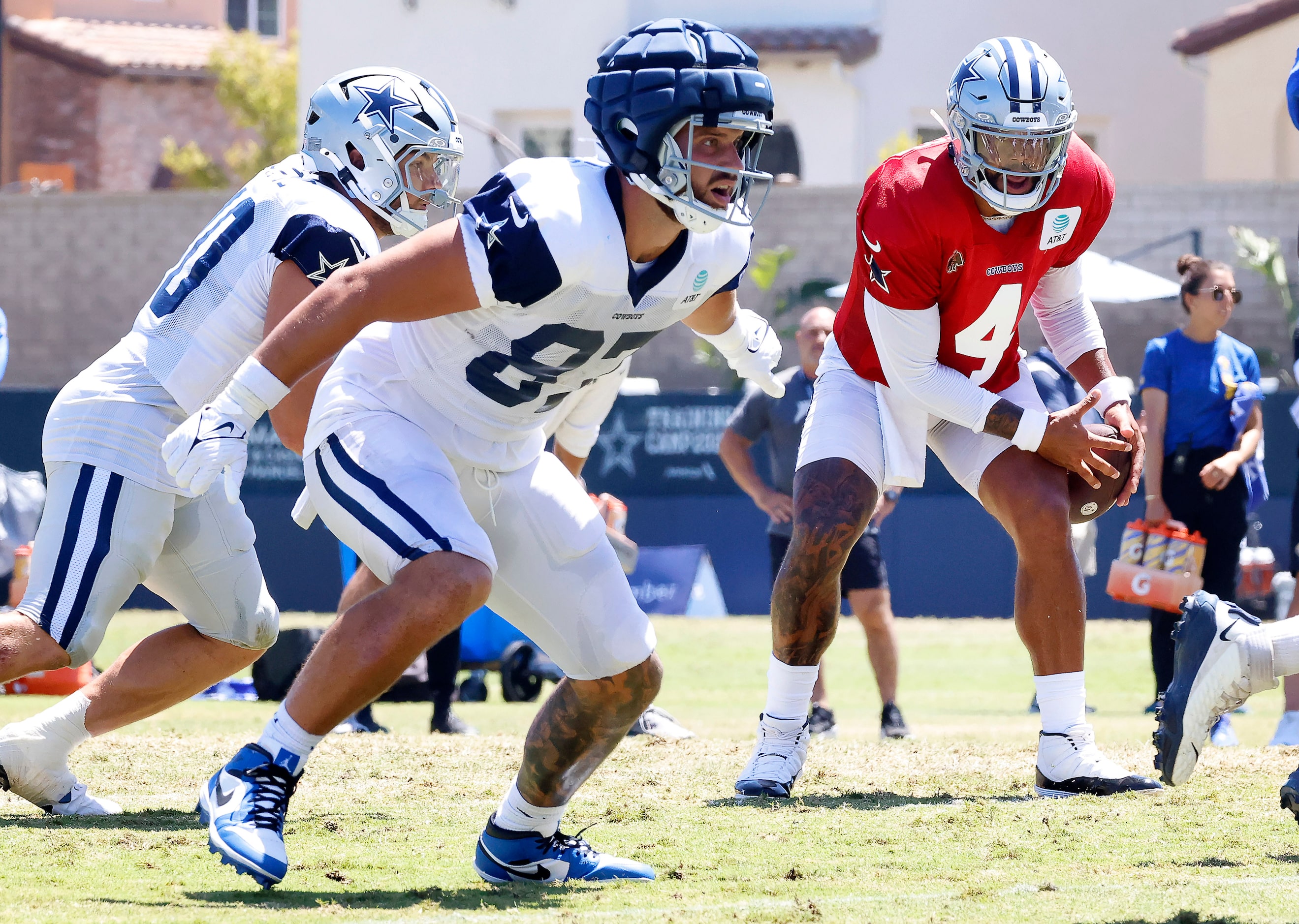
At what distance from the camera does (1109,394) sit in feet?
18.4

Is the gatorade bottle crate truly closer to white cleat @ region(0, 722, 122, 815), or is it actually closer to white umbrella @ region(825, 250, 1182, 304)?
white cleat @ region(0, 722, 122, 815)

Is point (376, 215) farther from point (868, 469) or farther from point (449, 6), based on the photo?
point (449, 6)

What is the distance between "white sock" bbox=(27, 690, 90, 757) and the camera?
5043 mm

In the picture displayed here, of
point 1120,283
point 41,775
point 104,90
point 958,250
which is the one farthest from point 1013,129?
point 104,90

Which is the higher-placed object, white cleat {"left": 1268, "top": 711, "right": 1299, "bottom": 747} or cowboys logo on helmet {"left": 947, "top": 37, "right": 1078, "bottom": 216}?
cowboys logo on helmet {"left": 947, "top": 37, "right": 1078, "bottom": 216}

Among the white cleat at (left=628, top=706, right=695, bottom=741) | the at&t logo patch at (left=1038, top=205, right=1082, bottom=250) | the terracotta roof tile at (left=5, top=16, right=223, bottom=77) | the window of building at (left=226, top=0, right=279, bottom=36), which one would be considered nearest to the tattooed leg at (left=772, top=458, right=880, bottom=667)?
the at&t logo patch at (left=1038, top=205, right=1082, bottom=250)

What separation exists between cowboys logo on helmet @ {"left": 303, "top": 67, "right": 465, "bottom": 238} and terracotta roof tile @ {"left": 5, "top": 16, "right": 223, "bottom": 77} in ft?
102

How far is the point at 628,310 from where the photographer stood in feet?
13.0

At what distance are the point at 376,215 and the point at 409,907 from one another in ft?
7.47

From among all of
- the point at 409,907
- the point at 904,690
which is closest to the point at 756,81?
the point at 409,907

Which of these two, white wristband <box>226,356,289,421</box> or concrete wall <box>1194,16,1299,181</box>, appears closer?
white wristband <box>226,356,289,421</box>

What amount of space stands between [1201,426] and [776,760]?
3.76m

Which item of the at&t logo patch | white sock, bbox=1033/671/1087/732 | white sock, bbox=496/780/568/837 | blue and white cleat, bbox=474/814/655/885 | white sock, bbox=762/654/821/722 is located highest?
the at&t logo patch

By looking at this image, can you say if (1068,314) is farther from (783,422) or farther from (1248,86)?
(1248,86)
